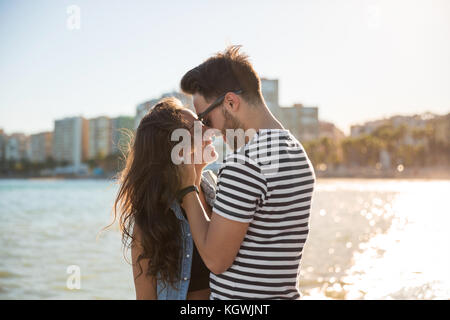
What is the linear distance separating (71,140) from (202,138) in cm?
11365

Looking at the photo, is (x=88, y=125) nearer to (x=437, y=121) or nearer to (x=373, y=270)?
(x=437, y=121)

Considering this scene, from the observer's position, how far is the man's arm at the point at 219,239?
1.59m

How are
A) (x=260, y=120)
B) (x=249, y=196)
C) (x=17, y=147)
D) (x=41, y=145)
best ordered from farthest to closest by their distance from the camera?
(x=41, y=145), (x=17, y=147), (x=260, y=120), (x=249, y=196)

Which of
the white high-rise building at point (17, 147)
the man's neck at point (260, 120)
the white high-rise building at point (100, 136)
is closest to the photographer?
the man's neck at point (260, 120)

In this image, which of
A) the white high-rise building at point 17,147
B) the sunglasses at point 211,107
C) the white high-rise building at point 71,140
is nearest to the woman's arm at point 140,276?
the sunglasses at point 211,107

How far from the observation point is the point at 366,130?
10762cm

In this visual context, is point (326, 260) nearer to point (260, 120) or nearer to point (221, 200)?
point (260, 120)

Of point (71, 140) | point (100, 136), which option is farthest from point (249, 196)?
point (71, 140)

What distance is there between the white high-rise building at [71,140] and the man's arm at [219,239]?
96.6 m

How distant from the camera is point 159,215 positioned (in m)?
1.91

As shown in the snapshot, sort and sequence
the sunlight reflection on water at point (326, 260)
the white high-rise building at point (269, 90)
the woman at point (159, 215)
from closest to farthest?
the woman at point (159, 215) < the white high-rise building at point (269, 90) < the sunlight reflection on water at point (326, 260)

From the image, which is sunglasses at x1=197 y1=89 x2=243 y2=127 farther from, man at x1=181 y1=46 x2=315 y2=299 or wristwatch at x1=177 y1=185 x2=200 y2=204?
wristwatch at x1=177 y1=185 x2=200 y2=204

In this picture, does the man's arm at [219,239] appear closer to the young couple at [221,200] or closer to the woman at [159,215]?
the young couple at [221,200]
